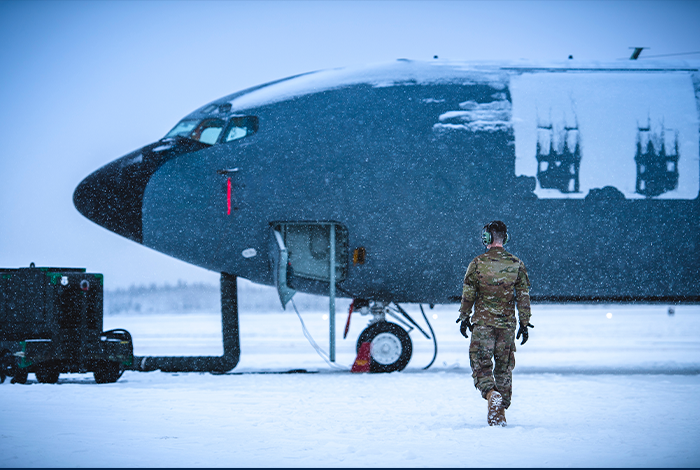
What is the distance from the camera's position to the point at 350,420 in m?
6.88

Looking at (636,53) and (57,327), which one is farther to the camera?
(636,53)

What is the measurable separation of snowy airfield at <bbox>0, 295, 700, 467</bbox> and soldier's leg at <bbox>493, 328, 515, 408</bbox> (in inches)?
13.8

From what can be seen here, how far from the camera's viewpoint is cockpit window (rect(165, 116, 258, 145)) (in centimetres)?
1172

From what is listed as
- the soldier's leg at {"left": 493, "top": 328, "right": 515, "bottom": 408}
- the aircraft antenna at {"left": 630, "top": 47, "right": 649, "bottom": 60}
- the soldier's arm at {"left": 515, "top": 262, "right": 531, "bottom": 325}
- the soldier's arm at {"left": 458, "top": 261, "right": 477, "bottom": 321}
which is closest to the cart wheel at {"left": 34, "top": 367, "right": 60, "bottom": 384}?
the soldier's arm at {"left": 458, "top": 261, "right": 477, "bottom": 321}

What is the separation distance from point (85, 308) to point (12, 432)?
463cm

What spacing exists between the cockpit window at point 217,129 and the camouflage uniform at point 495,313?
20.1 feet

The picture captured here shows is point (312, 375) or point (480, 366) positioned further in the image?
point (312, 375)

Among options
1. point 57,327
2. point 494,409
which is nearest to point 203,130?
point 57,327

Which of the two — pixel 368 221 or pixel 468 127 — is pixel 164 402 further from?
pixel 468 127

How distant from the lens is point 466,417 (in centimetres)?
705

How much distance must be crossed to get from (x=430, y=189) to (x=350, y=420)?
5.13 meters

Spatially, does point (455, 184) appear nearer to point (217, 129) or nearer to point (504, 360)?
point (217, 129)

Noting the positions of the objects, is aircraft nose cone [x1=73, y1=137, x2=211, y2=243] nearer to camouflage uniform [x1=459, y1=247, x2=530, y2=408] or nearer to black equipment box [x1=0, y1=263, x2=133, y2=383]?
black equipment box [x1=0, y1=263, x2=133, y2=383]

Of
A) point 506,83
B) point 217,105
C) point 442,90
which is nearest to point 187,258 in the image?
point 217,105
